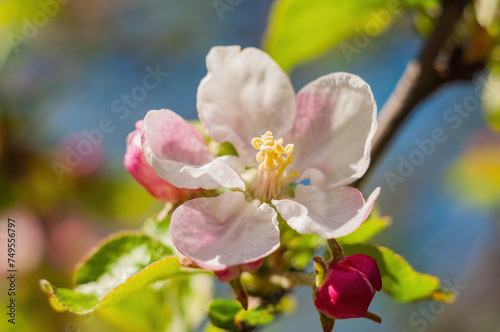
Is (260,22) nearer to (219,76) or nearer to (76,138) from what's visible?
(76,138)

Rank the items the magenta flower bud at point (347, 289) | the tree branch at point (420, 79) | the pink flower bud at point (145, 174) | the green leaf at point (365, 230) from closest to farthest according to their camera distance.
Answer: the magenta flower bud at point (347, 289)
the pink flower bud at point (145, 174)
the green leaf at point (365, 230)
the tree branch at point (420, 79)

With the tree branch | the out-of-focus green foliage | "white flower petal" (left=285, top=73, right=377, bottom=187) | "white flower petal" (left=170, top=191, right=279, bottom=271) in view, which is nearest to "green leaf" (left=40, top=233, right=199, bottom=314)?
"white flower petal" (left=170, top=191, right=279, bottom=271)

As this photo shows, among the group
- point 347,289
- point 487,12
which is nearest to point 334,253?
point 347,289

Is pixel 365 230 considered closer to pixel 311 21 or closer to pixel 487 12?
pixel 311 21

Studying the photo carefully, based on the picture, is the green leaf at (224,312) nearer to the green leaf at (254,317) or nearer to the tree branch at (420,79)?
the green leaf at (254,317)

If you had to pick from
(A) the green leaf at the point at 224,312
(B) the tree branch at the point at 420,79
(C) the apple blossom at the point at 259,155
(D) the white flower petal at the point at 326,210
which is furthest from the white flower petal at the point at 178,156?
(B) the tree branch at the point at 420,79
